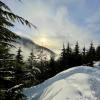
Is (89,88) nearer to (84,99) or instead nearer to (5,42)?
(84,99)

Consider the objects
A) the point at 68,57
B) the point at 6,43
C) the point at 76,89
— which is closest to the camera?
the point at 6,43

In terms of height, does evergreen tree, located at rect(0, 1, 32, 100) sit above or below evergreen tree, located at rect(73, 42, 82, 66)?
below

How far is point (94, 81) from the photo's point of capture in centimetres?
1905

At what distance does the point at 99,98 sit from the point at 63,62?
188 ft

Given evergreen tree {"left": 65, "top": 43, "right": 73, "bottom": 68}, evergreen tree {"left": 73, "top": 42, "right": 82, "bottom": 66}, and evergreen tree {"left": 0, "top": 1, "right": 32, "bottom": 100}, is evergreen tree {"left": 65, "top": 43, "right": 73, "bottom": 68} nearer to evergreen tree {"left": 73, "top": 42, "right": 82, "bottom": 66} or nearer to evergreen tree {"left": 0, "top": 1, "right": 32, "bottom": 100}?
evergreen tree {"left": 73, "top": 42, "right": 82, "bottom": 66}

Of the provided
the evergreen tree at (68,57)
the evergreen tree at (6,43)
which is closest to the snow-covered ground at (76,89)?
the evergreen tree at (6,43)

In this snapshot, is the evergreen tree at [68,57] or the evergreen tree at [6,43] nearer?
the evergreen tree at [6,43]

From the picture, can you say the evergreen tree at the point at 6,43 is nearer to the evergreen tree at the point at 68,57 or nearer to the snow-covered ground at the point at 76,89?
the snow-covered ground at the point at 76,89

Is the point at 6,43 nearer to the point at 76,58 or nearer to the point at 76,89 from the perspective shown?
the point at 76,89

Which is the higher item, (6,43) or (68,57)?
(68,57)

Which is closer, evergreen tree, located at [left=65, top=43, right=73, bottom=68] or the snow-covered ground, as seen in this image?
the snow-covered ground

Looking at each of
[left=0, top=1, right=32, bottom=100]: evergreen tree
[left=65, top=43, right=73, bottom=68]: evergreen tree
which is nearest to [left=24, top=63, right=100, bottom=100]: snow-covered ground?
[left=0, top=1, right=32, bottom=100]: evergreen tree

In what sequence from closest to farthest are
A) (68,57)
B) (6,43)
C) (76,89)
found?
(6,43), (76,89), (68,57)

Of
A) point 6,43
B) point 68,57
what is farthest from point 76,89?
point 68,57
